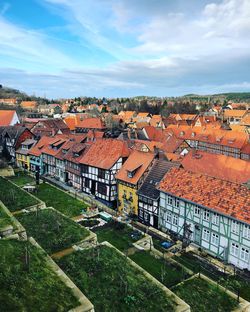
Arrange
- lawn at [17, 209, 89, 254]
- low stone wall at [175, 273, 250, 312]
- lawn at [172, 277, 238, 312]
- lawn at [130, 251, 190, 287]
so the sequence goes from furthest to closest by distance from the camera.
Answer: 1. lawn at [17, 209, 89, 254]
2. lawn at [130, 251, 190, 287]
3. low stone wall at [175, 273, 250, 312]
4. lawn at [172, 277, 238, 312]

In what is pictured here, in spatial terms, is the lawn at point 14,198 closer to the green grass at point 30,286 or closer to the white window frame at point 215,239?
the green grass at point 30,286

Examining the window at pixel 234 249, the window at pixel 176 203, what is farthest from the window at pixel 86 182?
the window at pixel 234 249

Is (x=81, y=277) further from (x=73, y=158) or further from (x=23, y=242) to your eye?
(x=73, y=158)

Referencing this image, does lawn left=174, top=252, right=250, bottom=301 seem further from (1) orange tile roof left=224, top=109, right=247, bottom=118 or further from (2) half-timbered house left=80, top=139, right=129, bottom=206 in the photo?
(1) orange tile roof left=224, top=109, right=247, bottom=118

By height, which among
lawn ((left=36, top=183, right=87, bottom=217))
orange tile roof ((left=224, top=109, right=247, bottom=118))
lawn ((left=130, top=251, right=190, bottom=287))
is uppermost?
orange tile roof ((left=224, top=109, right=247, bottom=118))

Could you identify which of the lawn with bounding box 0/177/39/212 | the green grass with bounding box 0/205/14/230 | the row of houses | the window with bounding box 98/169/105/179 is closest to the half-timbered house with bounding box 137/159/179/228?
the row of houses

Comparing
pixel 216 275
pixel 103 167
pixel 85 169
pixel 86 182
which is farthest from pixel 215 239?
pixel 85 169

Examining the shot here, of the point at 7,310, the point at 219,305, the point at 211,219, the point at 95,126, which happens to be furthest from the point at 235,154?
the point at 7,310
